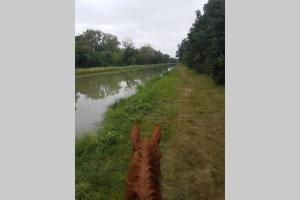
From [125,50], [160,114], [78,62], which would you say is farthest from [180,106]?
[125,50]

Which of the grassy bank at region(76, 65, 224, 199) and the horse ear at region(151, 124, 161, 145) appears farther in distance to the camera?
the grassy bank at region(76, 65, 224, 199)

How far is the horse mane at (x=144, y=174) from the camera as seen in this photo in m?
1.18

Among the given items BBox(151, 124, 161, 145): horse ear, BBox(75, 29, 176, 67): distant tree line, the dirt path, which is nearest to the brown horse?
BBox(151, 124, 161, 145): horse ear

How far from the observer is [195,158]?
4.20 meters

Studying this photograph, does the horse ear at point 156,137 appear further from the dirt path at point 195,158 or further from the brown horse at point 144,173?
the dirt path at point 195,158

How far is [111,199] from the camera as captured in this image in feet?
10.2

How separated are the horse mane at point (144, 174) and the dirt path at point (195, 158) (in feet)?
6.71

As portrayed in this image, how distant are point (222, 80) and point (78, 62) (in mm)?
26685

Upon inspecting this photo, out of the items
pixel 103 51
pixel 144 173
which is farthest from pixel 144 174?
pixel 103 51

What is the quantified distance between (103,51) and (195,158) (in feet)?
153

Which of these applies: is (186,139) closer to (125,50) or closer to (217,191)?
(217,191)

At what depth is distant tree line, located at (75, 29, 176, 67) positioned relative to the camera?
122 ft

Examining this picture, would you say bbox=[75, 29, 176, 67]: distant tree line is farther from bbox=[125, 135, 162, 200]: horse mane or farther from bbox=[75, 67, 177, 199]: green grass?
bbox=[125, 135, 162, 200]: horse mane

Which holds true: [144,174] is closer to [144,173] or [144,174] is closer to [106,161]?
[144,173]
